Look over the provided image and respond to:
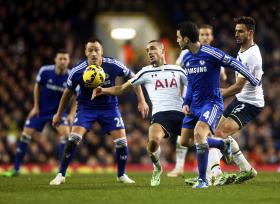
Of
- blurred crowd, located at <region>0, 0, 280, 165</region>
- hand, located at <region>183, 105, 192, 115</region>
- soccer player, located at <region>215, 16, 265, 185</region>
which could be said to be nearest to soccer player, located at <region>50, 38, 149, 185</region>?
hand, located at <region>183, 105, 192, 115</region>

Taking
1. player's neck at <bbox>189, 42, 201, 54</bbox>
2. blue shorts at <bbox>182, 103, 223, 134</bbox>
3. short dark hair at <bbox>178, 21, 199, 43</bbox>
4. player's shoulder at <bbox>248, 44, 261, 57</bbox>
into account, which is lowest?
blue shorts at <bbox>182, 103, 223, 134</bbox>

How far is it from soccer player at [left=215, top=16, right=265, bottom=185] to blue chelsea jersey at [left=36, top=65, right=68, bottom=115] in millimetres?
4214

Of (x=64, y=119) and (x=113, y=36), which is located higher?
(x=113, y=36)

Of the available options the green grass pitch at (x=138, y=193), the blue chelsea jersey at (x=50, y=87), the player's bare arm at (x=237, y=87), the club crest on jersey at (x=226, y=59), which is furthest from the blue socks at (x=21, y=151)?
the club crest on jersey at (x=226, y=59)

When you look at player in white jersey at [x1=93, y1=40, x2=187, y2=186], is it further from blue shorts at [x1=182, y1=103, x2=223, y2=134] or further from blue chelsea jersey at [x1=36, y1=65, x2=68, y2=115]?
blue chelsea jersey at [x1=36, y1=65, x2=68, y2=115]

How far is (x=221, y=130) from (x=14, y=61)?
14.4m

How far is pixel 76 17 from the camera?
1064 inches

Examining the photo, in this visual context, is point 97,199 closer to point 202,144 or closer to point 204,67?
point 202,144

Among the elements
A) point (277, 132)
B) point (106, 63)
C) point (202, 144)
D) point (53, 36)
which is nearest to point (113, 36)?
point (53, 36)

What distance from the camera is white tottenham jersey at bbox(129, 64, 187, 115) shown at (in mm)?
10914

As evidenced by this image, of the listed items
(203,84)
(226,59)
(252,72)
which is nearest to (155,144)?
(203,84)

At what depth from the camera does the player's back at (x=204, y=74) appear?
10.0 meters

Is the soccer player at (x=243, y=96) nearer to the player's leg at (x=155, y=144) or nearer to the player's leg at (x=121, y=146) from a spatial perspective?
the player's leg at (x=155, y=144)

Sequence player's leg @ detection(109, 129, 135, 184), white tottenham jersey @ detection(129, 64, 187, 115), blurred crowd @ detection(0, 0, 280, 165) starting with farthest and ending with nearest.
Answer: blurred crowd @ detection(0, 0, 280, 165) → player's leg @ detection(109, 129, 135, 184) → white tottenham jersey @ detection(129, 64, 187, 115)
